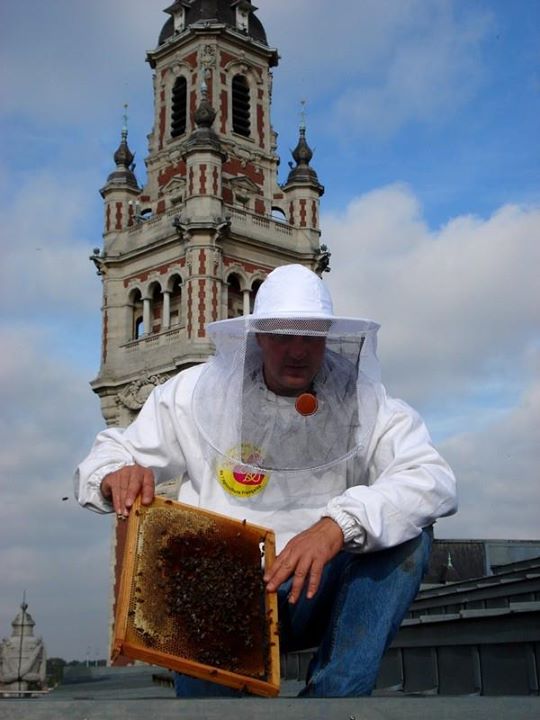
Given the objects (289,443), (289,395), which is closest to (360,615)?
(289,443)

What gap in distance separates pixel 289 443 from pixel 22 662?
18.9 m

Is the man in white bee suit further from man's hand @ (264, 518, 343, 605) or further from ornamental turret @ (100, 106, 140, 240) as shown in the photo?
ornamental turret @ (100, 106, 140, 240)

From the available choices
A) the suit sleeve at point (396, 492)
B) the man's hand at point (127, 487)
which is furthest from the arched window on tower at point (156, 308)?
the man's hand at point (127, 487)

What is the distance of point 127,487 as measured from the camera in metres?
3.47

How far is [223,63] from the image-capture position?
39.7 meters

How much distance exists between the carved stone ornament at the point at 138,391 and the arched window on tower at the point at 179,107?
11733 mm

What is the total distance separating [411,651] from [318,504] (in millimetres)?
4431

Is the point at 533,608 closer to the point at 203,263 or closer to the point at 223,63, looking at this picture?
the point at 203,263

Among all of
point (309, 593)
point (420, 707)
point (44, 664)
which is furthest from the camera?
point (44, 664)

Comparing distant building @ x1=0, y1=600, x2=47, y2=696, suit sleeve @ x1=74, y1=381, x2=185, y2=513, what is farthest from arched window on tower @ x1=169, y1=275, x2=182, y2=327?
suit sleeve @ x1=74, y1=381, x2=185, y2=513

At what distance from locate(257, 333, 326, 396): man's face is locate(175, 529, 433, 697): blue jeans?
765 millimetres

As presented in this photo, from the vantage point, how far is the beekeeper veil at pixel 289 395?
393cm

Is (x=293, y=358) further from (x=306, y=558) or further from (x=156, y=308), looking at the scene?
(x=156, y=308)

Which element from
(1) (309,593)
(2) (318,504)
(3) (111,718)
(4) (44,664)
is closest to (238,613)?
(1) (309,593)
